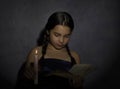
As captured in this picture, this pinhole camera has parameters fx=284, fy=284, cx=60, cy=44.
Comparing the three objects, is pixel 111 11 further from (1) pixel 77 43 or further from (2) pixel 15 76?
(2) pixel 15 76

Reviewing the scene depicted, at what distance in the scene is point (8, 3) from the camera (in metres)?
2.03

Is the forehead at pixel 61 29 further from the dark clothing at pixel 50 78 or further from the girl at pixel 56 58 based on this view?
the dark clothing at pixel 50 78

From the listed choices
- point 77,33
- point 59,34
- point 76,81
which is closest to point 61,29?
point 59,34

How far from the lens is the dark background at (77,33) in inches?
80.8

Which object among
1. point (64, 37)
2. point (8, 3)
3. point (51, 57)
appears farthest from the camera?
point (8, 3)

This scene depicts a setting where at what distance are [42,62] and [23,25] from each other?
46cm

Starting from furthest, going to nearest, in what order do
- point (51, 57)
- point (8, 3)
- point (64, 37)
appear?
point (8, 3) < point (51, 57) < point (64, 37)

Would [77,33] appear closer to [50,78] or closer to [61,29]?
[61,29]

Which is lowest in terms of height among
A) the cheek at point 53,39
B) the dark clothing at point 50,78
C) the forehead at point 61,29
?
the dark clothing at point 50,78

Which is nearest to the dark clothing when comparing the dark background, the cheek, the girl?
the girl

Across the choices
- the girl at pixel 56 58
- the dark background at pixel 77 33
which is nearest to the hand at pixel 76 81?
the girl at pixel 56 58

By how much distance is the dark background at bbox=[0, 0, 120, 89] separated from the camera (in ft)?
6.73

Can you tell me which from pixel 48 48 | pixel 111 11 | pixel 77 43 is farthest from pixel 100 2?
pixel 48 48

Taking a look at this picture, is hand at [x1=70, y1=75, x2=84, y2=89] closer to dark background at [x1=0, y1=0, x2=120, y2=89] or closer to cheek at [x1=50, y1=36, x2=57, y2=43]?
cheek at [x1=50, y1=36, x2=57, y2=43]
